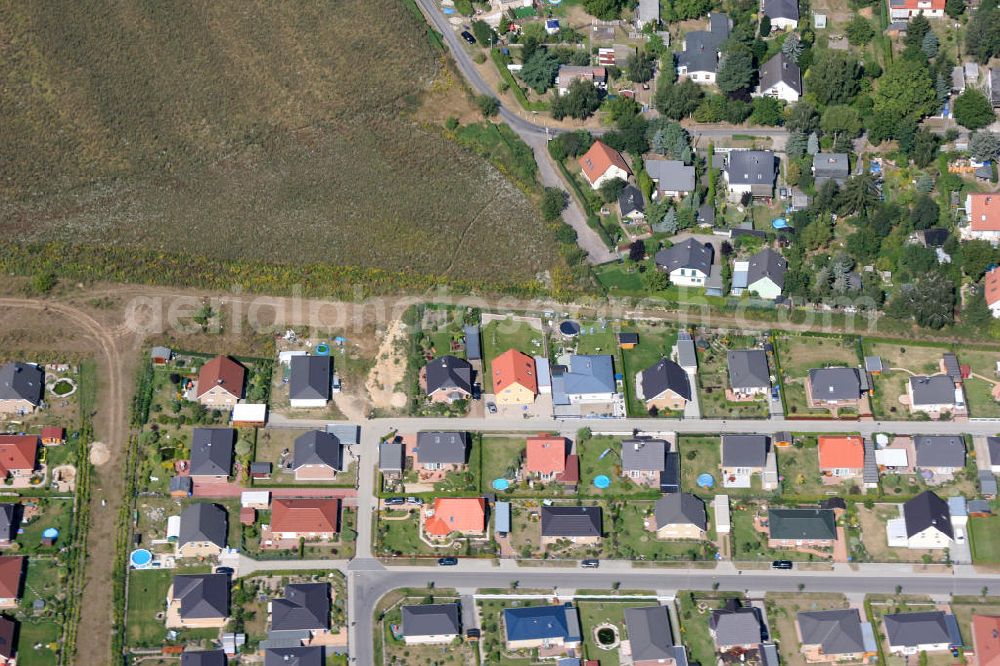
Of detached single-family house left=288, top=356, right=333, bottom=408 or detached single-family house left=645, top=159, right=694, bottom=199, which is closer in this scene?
detached single-family house left=288, top=356, right=333, bottom=408

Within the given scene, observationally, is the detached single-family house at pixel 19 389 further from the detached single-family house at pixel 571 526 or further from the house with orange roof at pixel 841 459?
the house with orange roof at pixel 841 459

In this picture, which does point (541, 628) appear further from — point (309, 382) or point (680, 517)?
point (309, 382)

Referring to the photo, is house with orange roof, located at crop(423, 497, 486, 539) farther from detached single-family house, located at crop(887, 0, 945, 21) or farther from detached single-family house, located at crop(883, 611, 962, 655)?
detached single-family house, located at crop(887, 0, 945, 21)

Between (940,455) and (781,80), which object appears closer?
(940,455)

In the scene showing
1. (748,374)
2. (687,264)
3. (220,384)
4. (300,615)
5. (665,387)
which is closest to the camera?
(300,615)

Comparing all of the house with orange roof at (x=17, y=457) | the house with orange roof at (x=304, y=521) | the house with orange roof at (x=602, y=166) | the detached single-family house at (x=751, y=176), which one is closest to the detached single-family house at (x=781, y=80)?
the detached single-family house at (x=751, y=176)

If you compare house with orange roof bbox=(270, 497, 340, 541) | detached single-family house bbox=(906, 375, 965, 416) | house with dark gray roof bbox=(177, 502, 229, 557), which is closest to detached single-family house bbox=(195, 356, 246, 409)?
house with dark gray roof bbox=(177, 502, 229, 557)

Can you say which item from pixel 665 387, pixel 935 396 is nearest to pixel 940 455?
pixel 935 396
